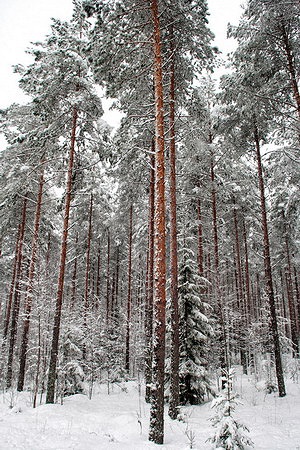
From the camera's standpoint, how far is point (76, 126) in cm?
1309

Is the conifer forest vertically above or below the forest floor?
above

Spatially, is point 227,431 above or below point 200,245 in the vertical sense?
below

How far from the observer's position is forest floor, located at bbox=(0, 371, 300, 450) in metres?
6.48

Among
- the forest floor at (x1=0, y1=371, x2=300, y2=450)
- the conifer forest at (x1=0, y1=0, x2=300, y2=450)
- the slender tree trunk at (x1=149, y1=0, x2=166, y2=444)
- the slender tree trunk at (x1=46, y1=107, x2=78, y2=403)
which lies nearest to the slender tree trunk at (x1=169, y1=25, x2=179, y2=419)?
the conifer forest at (x1=0, y1=0, x2=300, y2=450)

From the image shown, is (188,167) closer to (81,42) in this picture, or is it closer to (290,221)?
(81,42)

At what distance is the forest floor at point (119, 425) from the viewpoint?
648cm

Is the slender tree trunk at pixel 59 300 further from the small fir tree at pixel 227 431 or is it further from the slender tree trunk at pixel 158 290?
the small fir tree at pixel 227 431

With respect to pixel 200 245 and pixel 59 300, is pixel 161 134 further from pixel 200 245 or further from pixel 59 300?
pixel 200 245

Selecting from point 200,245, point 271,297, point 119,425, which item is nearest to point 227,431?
point 119,425

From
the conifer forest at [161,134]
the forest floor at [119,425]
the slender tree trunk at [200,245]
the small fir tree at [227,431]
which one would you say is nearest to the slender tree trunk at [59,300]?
the conifer forest at [161,134]

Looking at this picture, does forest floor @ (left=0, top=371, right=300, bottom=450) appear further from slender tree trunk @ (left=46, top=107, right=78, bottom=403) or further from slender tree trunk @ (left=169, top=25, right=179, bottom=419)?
slender tree trunk @ (left=46, top=107, right=78, bottom=403)

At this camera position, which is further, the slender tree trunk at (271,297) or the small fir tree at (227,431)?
the slender tree trunk at (271,297)

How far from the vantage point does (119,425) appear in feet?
27.5

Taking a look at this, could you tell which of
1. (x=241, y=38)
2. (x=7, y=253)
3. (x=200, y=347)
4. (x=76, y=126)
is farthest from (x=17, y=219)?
(x=241, y=38)
